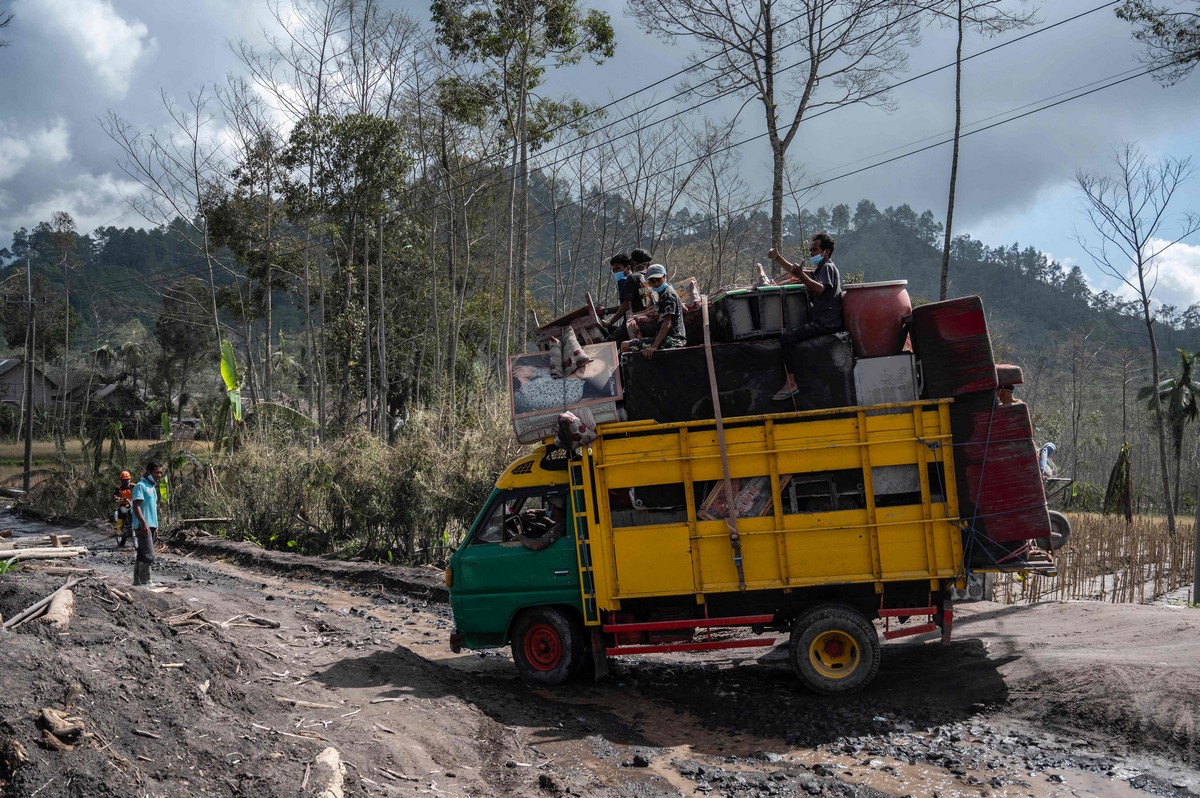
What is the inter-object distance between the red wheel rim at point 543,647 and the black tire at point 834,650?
214 centimetres

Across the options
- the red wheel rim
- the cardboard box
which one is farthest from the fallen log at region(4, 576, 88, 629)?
the cardboard box

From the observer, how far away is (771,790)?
19.4ft

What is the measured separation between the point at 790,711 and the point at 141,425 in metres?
54.8

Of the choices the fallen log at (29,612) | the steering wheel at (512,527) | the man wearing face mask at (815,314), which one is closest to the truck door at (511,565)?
the steering wheel at (512,527)

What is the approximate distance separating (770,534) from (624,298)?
298cm

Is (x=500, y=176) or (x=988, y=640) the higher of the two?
(x=500, y=176)

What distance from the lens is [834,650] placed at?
25.8 feet

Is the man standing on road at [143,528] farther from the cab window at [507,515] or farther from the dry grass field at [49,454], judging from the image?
the dry grass field at [49,454]

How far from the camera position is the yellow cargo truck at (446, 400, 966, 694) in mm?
7547

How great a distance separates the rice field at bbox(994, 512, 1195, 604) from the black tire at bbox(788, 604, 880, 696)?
11.7 feet

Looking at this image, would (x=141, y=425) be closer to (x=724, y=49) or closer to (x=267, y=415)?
(x=267, y=415)

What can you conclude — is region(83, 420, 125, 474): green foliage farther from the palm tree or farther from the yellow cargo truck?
the palm tree

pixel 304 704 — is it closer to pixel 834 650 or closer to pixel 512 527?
pixel 512 527

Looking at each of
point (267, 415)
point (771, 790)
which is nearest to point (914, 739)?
point (771, 790)
